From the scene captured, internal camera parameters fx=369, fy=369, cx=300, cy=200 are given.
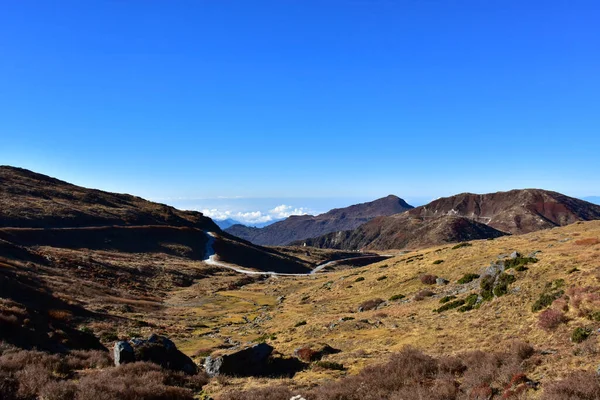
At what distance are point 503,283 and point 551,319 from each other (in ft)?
28.3

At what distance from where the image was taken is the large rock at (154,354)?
18.0 m

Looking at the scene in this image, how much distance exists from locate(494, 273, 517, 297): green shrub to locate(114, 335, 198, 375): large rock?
21.9 meters

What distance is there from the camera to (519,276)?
2864 centimetres

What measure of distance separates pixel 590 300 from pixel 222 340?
28926 mm

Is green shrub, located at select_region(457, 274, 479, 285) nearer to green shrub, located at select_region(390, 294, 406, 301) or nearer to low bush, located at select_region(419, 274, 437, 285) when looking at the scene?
low bush, located at select_region(419, 274, 437, 285)

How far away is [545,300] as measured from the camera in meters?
22.6

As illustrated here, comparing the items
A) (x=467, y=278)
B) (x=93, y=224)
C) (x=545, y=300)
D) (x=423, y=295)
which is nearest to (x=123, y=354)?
(x=545, y=300)

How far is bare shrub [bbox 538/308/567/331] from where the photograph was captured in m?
19.5

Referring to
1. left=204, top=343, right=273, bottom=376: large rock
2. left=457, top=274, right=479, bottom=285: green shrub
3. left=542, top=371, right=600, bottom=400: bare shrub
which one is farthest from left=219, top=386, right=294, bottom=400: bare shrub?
left=457, top=274, right=479, bottom=285: green shrub

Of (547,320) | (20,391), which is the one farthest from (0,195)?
(547,320)

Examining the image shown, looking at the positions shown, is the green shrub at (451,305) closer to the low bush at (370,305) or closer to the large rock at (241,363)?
the low bush at (370,305)

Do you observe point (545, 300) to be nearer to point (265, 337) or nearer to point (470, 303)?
point (470, 303)

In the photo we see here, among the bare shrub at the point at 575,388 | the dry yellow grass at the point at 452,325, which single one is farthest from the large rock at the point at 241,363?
the bare shrub at the point at 575,388

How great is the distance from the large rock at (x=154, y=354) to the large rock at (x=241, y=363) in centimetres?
107
